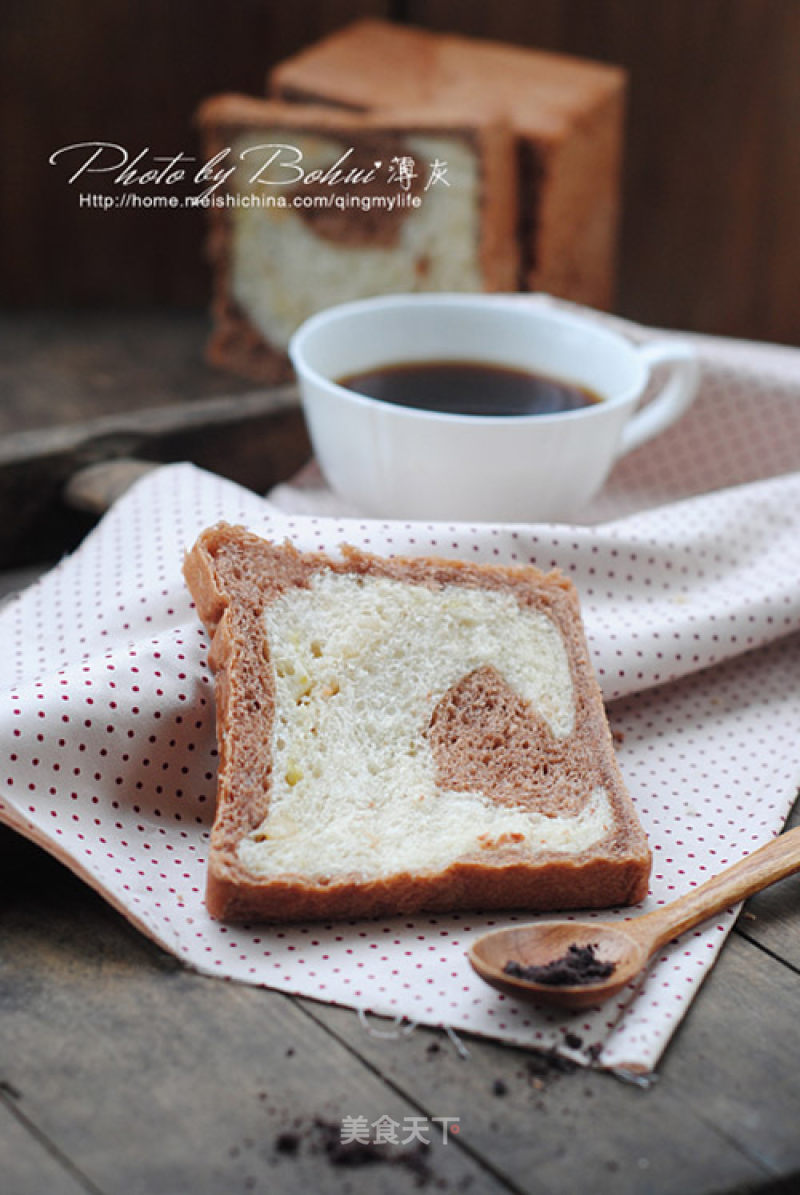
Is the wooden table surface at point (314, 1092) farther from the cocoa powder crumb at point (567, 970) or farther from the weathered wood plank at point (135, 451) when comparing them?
the weathered wood plank at point (135, 451)

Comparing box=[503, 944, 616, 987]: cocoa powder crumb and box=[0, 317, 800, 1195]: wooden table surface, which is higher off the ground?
box=[503, 944, 616, 987]: cocoa powder crumb

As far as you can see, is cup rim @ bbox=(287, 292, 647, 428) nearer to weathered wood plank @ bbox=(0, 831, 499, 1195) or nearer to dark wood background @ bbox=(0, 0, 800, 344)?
weathered wood plank @ bbox=(0, 831, 499, 1195)

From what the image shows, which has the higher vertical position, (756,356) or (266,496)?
(756,356)

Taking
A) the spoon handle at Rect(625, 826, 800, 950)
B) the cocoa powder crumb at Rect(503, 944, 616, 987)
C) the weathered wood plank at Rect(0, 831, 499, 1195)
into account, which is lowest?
the spoon handle at Rect(625, 826, 800, 950)

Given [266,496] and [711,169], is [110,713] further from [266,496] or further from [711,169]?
[711,169]

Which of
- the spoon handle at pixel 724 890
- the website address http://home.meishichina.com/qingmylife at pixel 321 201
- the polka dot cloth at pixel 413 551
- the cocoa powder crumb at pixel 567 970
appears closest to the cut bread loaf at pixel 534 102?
the website address http://home.meishichina.com/qingmylife at pixel 321 201

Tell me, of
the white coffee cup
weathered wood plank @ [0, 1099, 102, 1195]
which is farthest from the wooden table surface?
the white coffee cup

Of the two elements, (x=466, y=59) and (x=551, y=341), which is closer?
(x=551, y=341)

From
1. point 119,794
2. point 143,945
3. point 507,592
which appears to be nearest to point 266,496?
point 507,592
